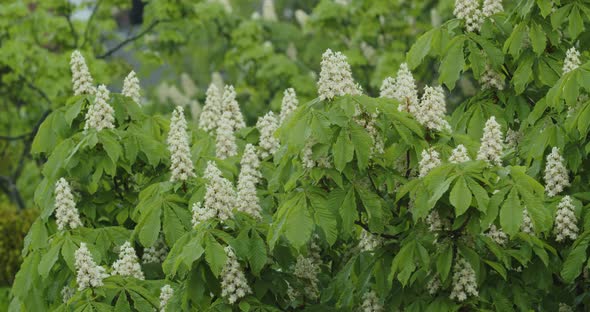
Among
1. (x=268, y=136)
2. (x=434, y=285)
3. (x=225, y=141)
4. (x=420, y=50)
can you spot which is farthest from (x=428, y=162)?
(x=225, y=141)

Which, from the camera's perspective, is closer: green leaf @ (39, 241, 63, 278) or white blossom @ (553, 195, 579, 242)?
white blossom @ (553, 195, 579, 242)

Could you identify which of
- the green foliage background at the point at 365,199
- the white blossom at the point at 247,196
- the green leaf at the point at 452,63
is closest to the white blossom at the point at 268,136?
the green foliage background at the point at 365,199

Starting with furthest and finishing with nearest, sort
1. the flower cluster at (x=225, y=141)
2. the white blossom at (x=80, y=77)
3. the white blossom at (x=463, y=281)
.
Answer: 1. the white blossom at (x=80, y=77)
2. the flower cluster at (x=225, y=141)
3. the white blossom at (x=463, y=281)

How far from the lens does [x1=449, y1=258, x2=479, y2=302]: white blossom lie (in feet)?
22.0

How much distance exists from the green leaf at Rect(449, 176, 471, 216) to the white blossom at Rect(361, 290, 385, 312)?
143cm

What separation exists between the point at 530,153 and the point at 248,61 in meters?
15.2

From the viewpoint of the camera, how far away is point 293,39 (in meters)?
24.1

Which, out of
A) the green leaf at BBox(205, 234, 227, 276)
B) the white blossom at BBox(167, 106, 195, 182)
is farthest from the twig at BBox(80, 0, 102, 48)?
the green leaf at BBox(205, 234, 227, 276)

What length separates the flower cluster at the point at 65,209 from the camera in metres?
7.86

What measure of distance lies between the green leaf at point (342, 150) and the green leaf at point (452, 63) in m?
1.51

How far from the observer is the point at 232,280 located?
6918 millimetres

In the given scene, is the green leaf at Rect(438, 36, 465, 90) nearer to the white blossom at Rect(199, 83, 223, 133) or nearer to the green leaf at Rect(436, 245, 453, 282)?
the green leaf at Rect(436, 245, 453, 282)

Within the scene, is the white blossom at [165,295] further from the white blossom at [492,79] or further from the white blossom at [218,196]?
the white blossom at [492,79]

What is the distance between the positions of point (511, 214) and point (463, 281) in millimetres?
660
